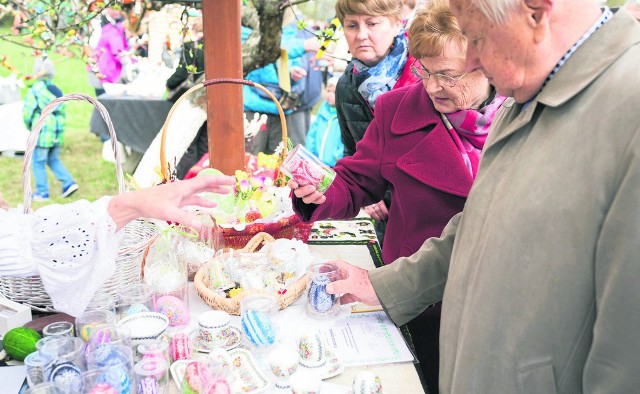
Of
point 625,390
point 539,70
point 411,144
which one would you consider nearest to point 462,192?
point 411,144

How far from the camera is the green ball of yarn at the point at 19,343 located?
1471 millimetres

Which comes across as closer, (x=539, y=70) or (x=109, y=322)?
(x=539, y=70)

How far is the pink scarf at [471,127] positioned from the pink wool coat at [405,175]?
0.10ft

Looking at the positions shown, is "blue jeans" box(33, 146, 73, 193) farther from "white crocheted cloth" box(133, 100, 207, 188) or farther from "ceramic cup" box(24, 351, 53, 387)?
"ceramic cup" box(24, 351, 53, 387)

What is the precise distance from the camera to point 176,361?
145 centimetres

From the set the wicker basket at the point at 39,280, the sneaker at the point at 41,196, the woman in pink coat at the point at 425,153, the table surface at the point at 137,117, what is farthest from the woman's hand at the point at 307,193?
the sneaker at the point at 41,196

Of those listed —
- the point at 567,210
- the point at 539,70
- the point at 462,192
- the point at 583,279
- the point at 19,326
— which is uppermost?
the point at 539,70

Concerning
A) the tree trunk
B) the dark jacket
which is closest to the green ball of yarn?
the dark jacket

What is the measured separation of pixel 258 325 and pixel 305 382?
0.24 m

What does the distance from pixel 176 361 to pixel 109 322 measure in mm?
219

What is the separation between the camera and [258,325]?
4.90 feet

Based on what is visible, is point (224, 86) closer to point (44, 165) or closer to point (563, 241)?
point (563, 241)

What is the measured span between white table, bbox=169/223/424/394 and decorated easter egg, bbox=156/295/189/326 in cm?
5

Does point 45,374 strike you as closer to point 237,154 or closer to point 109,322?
point 109,322
